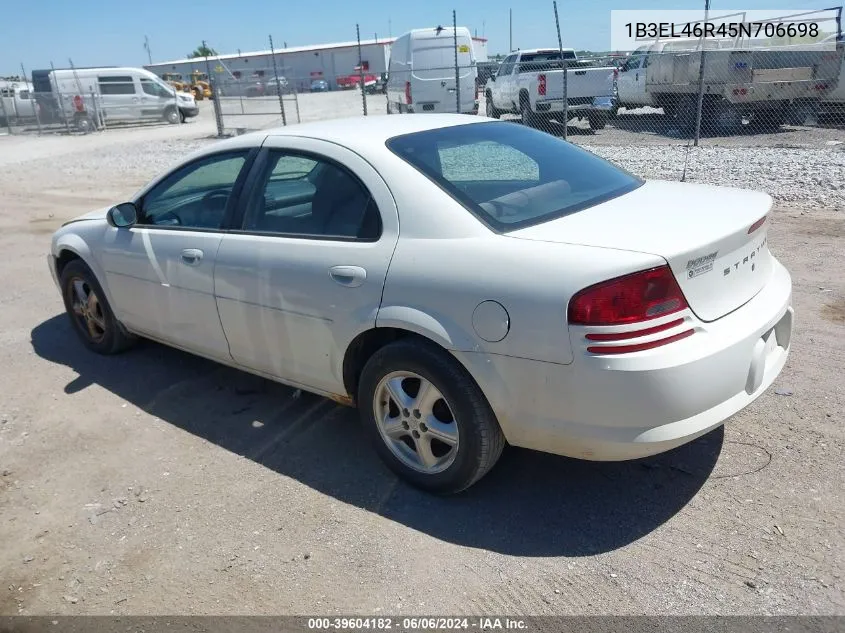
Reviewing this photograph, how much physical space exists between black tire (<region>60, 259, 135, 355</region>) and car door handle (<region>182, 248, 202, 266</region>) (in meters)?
1.15

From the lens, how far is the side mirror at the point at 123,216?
4.33 meters

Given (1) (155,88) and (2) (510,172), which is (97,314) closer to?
(2) (510,172)

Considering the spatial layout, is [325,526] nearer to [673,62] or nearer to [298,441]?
[298,441]

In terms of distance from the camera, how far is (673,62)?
15.8 metres

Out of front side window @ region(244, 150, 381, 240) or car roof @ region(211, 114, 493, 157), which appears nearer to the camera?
front side window @ region(244, 150, 381, 240)

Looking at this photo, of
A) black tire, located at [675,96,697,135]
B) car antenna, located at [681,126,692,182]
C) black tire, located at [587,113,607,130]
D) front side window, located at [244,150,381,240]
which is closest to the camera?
front side window, located at [244,150,381,240]

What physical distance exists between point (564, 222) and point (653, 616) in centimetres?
154

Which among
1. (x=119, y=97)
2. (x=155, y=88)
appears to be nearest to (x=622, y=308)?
(x=119, y=97)

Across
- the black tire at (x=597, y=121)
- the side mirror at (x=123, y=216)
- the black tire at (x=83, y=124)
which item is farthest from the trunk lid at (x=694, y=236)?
the black tire at (x=83, y=124)

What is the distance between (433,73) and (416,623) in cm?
1585

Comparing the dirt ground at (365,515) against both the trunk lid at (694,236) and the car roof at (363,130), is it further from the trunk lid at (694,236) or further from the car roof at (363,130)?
the car roof at (363,130)

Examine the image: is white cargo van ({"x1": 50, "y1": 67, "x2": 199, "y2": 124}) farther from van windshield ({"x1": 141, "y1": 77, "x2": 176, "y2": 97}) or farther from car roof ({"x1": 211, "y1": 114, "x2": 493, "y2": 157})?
car roof ({"x1": 211, "y1": 114, "x2": 493, "y2": 157})

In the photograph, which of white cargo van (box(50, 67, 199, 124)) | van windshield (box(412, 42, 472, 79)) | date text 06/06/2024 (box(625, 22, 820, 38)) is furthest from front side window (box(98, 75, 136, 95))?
date text 06/06/2024 (box(625, 22, 820, 38))

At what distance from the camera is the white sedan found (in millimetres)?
2564
